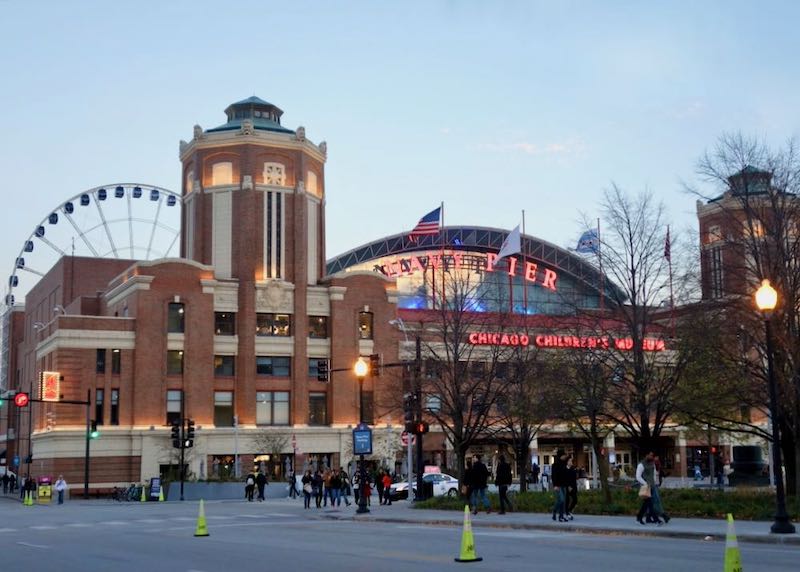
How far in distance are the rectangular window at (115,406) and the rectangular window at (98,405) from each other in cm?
79

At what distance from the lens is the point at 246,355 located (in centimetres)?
7756

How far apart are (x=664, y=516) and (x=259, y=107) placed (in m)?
66.9

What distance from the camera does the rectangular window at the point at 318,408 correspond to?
7950 centimetres

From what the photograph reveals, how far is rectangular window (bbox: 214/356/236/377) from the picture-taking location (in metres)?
77.5

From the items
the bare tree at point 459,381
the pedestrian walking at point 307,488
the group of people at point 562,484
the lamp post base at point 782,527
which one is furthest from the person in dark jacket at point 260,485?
the lamp post base at point 782,527

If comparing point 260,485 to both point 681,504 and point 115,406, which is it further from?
point 681,504

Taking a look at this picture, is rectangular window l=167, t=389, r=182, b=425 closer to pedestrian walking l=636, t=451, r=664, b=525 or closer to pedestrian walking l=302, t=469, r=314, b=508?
pedestrian walking l=302, t=469, r=314, b=508

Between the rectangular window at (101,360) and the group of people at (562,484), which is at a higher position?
the rectangular window at (101,360)

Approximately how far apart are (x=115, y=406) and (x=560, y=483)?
170 feet

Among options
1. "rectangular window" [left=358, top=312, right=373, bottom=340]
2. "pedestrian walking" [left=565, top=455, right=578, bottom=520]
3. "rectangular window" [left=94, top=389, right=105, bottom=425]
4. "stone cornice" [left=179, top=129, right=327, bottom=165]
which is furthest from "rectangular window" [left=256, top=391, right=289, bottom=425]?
"pedestrian walking" [left=565, top=455, right=578, bottom=520]

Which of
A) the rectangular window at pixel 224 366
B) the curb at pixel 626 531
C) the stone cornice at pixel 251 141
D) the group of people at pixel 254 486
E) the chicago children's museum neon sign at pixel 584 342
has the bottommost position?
the group of people at pixel 254 486

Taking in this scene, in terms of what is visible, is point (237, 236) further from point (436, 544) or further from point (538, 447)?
point (436, 544)

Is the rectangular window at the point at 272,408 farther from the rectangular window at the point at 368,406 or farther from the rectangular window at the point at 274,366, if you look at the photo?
the rectangular window at the point at 368,406

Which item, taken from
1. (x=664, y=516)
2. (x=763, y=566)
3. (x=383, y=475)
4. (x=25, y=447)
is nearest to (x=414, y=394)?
(x=383, y=475)
